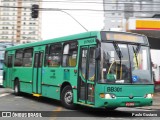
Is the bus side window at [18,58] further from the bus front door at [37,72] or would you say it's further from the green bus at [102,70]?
the green bus at [102,70]

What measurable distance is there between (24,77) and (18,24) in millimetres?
142759

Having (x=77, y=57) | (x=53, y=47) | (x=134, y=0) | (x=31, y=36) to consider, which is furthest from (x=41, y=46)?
(x=31, y=36)

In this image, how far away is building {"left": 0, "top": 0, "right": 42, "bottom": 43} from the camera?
495ft

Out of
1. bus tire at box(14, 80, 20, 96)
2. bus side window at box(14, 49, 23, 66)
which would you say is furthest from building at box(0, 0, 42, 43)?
bus tire at box(14, 80, 20, 96)

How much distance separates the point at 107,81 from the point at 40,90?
18.8 ft

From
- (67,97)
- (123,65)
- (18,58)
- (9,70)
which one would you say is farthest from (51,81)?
(9,70)

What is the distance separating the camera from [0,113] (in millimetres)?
12156

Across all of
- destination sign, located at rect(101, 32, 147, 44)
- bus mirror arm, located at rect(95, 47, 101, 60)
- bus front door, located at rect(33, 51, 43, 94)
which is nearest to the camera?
bus mirror arm, located at rect(95, 47, 101, 60)

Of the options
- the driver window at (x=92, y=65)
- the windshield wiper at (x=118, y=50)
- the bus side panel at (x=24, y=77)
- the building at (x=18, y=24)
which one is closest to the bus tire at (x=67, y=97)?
the driver window at (x=92, y=65)

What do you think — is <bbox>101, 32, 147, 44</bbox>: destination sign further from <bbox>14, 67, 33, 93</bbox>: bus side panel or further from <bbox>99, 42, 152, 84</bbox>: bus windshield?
<bbox>14, 67, 33, 93</bbox>: bus side panel

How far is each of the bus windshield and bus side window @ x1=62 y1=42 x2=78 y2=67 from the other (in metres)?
1.91

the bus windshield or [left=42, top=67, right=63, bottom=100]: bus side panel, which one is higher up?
the bus windshield

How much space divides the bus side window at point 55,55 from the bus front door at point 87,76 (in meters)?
2.07

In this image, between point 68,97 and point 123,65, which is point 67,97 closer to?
point 68,97
